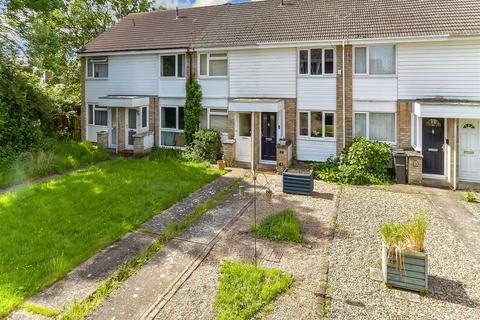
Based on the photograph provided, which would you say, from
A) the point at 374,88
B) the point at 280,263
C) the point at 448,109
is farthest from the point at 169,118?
the point at 280,263

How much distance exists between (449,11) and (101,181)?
50.3 feet

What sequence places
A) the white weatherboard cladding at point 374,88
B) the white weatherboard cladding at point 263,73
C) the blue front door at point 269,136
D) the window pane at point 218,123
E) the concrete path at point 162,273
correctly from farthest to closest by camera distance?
the window pane at point 218,123 < the blue front door at point 269,136 < the white weatherboard cladding at point 263,73 < the white weatherboard cladding at point 374,88 < the concrete path at point 162,273

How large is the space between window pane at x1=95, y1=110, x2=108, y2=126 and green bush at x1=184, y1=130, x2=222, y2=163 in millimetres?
6457

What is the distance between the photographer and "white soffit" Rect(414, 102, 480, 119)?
11.6m

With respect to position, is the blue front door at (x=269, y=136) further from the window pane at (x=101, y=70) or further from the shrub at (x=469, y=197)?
the window pane at (x=101, y=70)

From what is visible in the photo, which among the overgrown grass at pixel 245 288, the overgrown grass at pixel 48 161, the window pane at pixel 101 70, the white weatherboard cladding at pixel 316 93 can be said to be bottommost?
the overgrown grass at pixel 245 288

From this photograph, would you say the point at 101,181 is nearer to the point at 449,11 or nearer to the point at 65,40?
the point at 449,11

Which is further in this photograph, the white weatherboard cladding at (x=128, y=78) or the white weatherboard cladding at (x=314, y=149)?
the white weatherboard cladding at (x=128, y=78)

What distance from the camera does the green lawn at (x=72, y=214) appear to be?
642cm

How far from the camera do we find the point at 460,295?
573 cm

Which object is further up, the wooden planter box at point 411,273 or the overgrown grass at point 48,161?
the overgrown grass at point 48,161

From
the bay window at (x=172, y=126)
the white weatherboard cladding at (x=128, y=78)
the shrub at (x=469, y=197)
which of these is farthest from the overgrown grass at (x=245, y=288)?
the white weatherboard cladding at (x=128, y=78)

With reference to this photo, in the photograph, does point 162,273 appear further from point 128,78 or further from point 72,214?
point 128,78

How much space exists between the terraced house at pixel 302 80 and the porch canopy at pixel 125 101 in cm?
7
